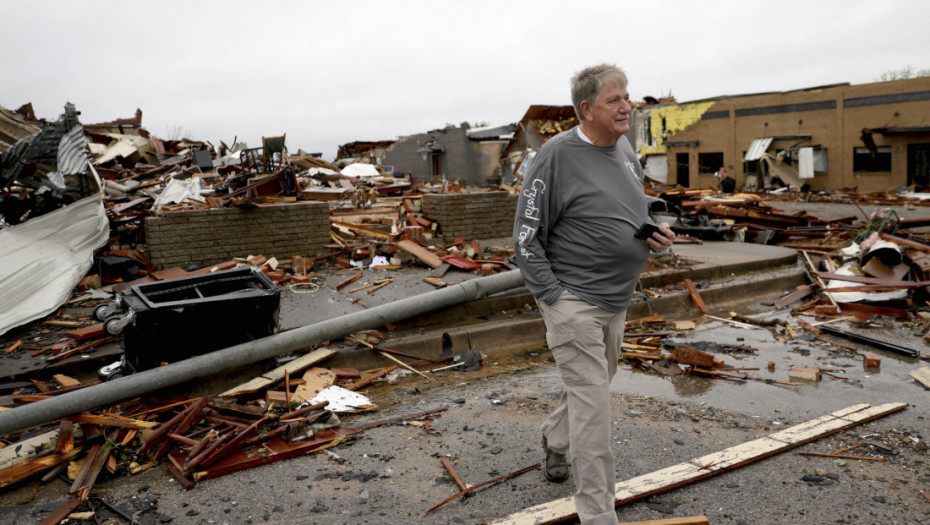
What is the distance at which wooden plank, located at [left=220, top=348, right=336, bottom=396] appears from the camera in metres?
5.14

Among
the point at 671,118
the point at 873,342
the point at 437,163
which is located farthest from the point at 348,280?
the point at 671,118

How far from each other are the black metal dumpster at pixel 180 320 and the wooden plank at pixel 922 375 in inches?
227

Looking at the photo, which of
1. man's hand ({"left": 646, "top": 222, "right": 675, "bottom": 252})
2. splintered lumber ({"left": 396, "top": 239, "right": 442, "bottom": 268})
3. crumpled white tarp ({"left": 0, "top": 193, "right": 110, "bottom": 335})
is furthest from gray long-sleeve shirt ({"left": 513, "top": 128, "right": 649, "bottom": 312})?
crumpled white tarp ({"left": 0, "top": 193, "right": 110, "bottom": 335})

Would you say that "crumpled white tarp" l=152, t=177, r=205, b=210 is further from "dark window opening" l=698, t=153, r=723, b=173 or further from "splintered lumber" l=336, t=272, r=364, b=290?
"dark window opening" l=698, t=153, r=723, b=173

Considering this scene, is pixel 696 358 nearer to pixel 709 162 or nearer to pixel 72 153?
pixel 72 153

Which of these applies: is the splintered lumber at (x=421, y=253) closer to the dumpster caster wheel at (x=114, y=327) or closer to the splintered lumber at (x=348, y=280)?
the splintered lumber at (x=348, y=280)

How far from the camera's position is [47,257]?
22.1 ft

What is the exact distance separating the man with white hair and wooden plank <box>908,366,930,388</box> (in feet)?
12.7

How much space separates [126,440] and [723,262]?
8.96 m

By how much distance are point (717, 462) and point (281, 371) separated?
3.60m

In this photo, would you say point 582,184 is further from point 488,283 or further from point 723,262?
point 723,262

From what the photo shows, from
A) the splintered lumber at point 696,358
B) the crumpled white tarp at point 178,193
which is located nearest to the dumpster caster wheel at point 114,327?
the splintered lumber at point 696,358

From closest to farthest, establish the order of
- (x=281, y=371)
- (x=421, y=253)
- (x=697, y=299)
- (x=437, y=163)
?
(x=281, y=371) → (x=697, y=299) → (x=421, y=253) → (x=437, y=163)

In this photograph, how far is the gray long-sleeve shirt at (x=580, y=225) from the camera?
3.20 m
